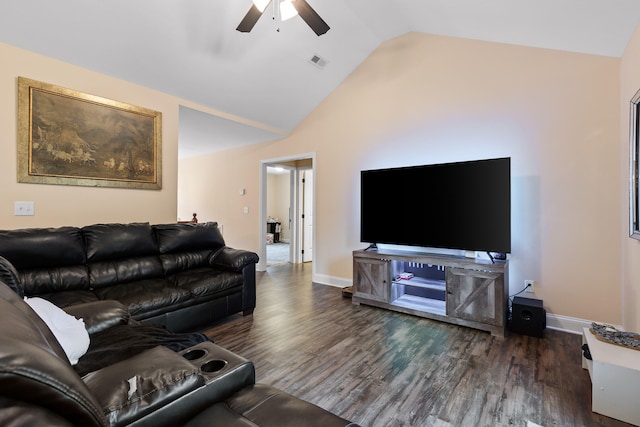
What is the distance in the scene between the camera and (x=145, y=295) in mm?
2398

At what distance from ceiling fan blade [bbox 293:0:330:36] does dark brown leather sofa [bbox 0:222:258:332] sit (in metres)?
2.28

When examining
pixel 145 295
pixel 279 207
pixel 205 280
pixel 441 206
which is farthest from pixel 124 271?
pixel 279 207

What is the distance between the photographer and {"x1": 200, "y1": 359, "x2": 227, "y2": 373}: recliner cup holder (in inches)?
40.5

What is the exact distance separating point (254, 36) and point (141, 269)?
8.86 ft

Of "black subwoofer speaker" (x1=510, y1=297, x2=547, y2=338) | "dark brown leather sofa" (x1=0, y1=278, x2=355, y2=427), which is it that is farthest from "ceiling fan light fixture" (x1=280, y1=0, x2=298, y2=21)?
"black subwoofer speaker" (x1=510, y1=297, x2=547, y2=338)

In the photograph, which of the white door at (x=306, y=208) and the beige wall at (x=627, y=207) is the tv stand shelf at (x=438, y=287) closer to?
the beige wall at (x=627, y=207)

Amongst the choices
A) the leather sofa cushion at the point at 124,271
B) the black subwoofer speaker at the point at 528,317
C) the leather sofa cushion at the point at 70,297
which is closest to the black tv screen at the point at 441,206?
the black subwoofer speaker at the point at 528,317

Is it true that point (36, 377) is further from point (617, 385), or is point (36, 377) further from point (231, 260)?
point (231, 260)

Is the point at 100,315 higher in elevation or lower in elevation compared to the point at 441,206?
lower

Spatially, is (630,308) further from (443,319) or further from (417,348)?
(417,348)

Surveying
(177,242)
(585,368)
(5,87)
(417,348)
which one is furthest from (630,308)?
(5,87)

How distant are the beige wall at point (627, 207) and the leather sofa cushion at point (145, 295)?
3599mm

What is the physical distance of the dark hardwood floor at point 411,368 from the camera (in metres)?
1.70

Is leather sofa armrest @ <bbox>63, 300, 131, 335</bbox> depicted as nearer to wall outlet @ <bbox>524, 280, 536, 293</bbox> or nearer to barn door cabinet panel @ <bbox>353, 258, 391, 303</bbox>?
barn door cabinet panel @ <bbox>353, 258, 391, 303</bbox>
